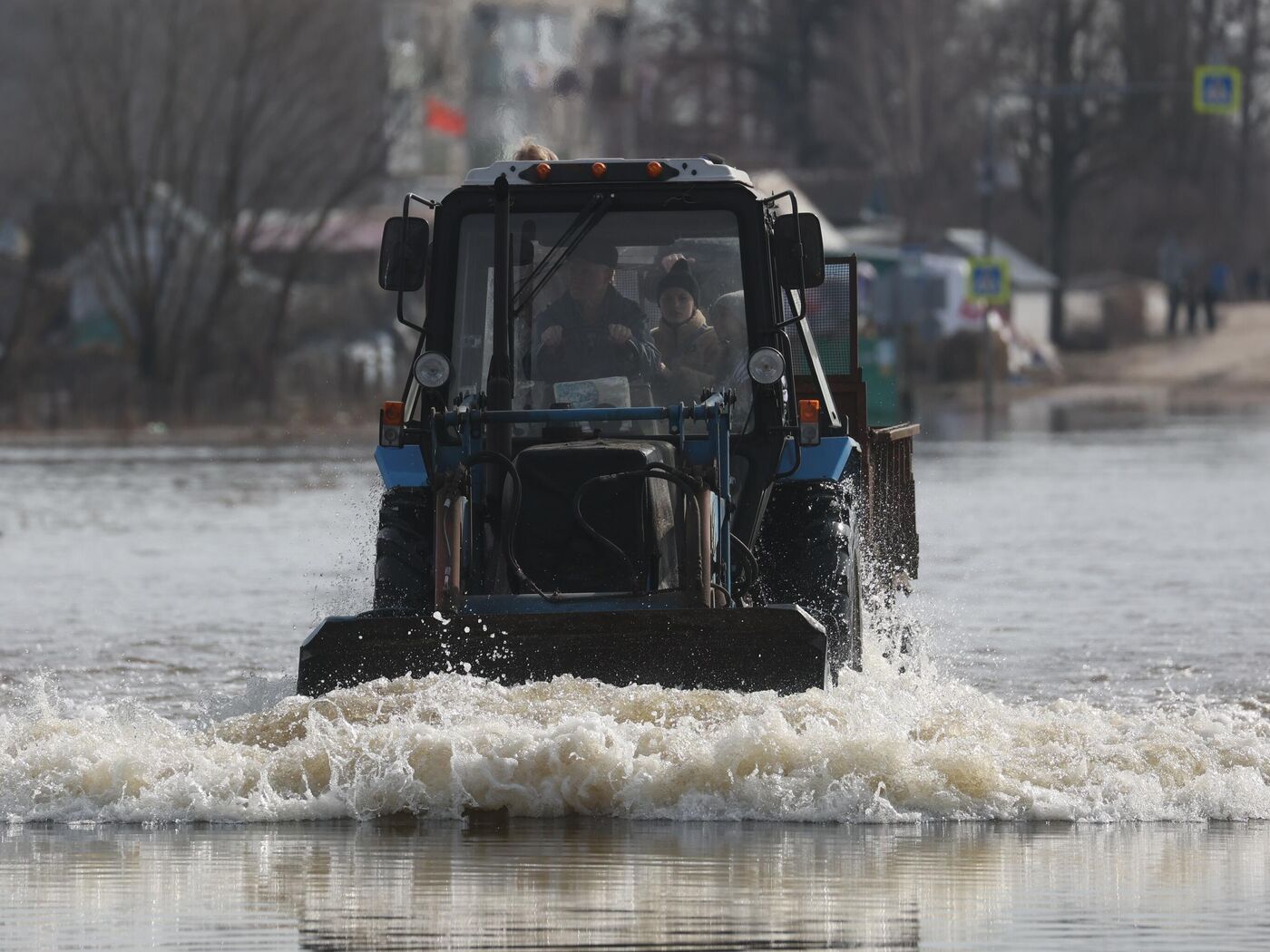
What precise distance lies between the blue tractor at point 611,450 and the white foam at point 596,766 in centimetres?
21

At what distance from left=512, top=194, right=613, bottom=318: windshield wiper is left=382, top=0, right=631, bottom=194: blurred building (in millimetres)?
29124

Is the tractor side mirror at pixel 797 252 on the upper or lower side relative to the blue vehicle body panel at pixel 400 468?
upper

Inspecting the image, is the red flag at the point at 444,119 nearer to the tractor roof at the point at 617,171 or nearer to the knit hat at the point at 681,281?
the tractor roof at the point at 617,171

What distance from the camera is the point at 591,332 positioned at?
11266 mm

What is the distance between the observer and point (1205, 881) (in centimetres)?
805

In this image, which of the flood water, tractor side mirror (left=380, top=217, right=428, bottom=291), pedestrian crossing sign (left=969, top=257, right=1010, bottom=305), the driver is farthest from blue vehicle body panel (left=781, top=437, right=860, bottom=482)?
pedestrian crossing sign (left=969, top=257, right=1010, bottom=305)

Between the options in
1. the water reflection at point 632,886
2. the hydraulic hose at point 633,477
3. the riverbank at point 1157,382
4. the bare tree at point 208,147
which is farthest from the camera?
the riverbank at point 1157,382

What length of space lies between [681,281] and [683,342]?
0.27 meters

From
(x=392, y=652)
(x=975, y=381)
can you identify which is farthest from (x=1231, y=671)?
(x=975, y=381)

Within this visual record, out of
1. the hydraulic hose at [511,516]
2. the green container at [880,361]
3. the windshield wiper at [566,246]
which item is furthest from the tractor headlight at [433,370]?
the green container at [880,361]

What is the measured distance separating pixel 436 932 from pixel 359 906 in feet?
1.51

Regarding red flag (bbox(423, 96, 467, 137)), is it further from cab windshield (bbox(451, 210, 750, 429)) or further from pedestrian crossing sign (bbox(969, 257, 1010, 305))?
cab windshield (bbox(451, 210, 750, 429))

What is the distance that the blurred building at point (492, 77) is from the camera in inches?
1783

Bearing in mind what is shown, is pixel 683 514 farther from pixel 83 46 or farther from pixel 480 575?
pixel 83 46
